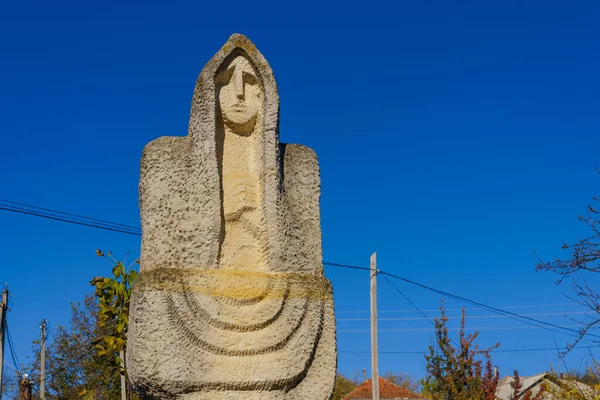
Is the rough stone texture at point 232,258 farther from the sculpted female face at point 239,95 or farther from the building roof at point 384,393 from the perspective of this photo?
the building roof at point 384,393

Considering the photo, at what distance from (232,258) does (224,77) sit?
1.71 metres

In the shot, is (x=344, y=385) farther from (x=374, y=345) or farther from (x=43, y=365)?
(x=374, y=345)

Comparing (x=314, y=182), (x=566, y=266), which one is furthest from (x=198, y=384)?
(x=566, y=266)

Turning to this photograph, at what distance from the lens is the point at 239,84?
24.3 feet

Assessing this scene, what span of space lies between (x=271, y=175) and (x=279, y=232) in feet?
1.75

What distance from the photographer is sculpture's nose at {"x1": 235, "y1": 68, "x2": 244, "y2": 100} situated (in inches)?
291

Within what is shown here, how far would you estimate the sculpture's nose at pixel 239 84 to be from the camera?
738 cm

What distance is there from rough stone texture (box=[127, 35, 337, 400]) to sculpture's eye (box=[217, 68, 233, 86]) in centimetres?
1

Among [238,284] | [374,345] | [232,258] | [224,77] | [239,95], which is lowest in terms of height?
[238,284]

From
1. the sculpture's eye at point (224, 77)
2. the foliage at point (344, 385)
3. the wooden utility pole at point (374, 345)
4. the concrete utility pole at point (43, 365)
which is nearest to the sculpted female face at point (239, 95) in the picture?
the sculpture's eye at point (224, 77)

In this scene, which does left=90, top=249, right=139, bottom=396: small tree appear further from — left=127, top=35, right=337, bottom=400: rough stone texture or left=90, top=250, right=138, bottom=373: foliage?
left=127, top=35, right=337, bottom=400: rough stone texture

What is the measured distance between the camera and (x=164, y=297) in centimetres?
642

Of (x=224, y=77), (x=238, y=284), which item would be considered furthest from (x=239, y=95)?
(x=238, y=284)

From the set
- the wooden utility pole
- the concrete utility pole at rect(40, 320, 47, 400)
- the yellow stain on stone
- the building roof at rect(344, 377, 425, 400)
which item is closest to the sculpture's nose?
the yellow stain on stone
